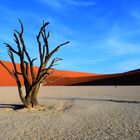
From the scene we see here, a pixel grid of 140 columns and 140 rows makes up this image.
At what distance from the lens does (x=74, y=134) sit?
8.20 m

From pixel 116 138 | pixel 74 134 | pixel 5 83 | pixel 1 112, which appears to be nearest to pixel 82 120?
pixel 74 134

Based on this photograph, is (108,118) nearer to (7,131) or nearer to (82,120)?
(82,120)

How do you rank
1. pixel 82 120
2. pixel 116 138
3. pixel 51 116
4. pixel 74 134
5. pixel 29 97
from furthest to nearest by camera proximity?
1. pixel 29 97
2. pixel 51 116
3. pixel 82 120
4. pixel 74 134
5. pixel 116 138

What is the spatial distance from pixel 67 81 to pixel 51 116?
1729 inches

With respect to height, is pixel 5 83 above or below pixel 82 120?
above

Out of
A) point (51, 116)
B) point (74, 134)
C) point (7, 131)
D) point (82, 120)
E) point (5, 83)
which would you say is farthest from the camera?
point (5, 83)

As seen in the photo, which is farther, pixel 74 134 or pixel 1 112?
pixel 1 112

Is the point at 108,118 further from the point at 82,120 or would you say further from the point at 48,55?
the point at 48,55

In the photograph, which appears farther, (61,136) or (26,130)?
(26,130)

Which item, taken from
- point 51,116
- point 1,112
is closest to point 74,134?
point 51,116

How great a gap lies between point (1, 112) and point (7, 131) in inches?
A: 155

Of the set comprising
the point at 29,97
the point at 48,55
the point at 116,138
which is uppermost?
the point at 48,55

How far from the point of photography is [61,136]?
315 inches

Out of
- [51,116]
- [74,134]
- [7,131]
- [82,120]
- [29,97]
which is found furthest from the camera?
[29,97]
